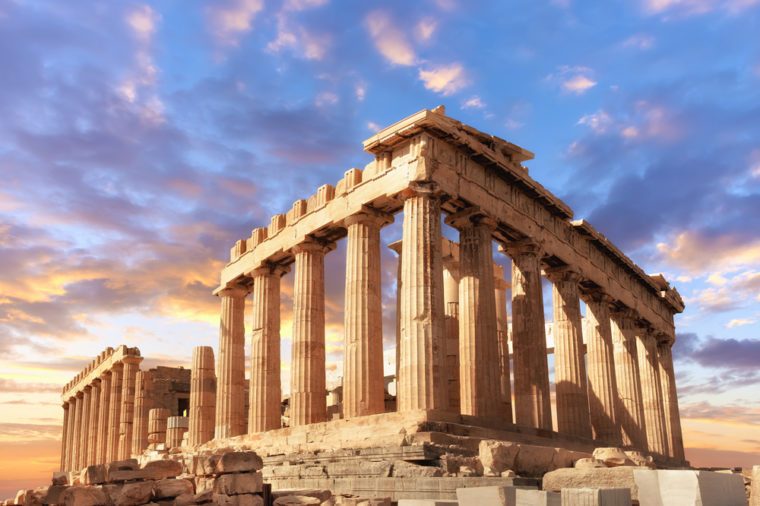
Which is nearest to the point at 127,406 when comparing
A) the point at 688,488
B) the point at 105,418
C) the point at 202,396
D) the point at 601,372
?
the point at 105,418

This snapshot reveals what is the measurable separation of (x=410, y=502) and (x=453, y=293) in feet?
67.0

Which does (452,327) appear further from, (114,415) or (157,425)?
(114,415)

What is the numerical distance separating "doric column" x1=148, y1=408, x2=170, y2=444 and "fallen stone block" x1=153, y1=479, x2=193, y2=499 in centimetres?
2781

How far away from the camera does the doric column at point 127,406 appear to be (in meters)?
46.2

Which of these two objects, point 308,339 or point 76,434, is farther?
point 76,434

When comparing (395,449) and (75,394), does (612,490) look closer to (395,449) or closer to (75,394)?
(395,449)

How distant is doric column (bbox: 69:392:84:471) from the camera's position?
2243 inches

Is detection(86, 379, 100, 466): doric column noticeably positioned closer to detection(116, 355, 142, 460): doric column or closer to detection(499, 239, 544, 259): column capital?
detection(116, 355, 142, 460): doric column

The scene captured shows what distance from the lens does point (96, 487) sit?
15.0m

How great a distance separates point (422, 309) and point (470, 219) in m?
4.88

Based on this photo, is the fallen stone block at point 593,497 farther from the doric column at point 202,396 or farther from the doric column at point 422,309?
the doric column at point 202,396

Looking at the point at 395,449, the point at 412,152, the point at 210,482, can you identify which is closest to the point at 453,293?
the point at 412,152

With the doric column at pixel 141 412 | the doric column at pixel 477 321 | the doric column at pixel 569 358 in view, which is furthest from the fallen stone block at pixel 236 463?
the doric column at pixel 141 412

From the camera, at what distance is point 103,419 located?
5022 cm
